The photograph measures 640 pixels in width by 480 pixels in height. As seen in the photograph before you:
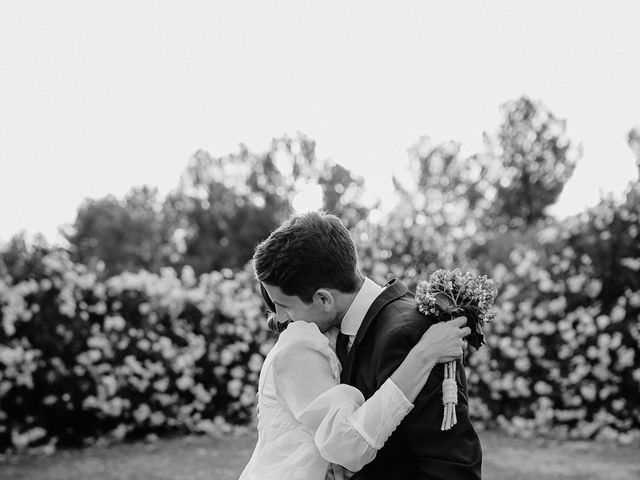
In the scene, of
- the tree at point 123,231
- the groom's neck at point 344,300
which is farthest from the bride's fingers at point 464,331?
the tree at point 123,231

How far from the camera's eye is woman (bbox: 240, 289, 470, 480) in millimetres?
1985

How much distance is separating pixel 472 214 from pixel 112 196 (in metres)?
26.2

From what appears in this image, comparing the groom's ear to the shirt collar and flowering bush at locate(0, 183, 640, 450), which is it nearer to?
the shirt collar

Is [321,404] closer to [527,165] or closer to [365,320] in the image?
[365,320]

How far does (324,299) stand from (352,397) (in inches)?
12.3

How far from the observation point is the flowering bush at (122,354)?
25.4 ft

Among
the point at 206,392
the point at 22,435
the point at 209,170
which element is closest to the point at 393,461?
the point at 22,435

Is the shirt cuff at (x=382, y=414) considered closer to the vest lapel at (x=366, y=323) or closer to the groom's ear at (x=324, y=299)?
the vest lapel at (x=366, y=323)

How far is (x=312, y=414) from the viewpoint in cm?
213

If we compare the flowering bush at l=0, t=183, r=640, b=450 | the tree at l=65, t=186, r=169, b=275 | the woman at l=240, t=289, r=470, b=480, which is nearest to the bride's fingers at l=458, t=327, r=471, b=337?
the woman at l=240, t=289, r=470, b=480

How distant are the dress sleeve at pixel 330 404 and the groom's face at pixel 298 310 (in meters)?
0.03

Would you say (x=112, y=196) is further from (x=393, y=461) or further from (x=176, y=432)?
(x=393, y=461)

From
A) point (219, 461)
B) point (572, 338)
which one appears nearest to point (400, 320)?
point (219, 461)

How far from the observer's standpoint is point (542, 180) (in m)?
33.7
